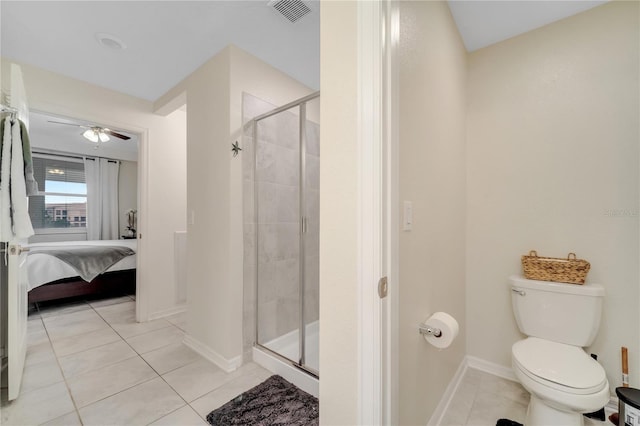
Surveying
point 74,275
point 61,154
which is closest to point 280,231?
point 74,275

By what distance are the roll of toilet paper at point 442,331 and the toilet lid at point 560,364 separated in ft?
1.82

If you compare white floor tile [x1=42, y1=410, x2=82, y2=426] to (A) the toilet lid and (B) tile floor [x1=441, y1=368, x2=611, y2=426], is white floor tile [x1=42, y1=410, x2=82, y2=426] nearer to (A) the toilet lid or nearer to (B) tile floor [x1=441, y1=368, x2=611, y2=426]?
(B) tile floor [x1=441, y1=368, x2=611, y2=426]

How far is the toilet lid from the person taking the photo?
48.6 inches

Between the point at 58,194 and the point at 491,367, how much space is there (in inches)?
290

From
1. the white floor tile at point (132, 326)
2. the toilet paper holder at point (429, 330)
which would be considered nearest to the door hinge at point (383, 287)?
the toilet paper holder at point (429, 330)

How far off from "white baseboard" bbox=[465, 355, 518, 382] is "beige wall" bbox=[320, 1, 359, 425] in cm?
167

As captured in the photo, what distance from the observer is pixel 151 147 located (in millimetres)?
2994

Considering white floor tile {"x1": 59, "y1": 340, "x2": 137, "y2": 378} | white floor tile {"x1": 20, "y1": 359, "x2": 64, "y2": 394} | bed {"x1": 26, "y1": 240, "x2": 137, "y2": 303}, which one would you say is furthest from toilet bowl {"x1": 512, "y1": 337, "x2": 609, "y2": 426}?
bed {"x1": 26, "y1": 240, "x2": 137, "y2": 303}

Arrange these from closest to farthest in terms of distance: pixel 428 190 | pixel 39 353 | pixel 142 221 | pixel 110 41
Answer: pixel 428 190
pixel 110 41
pixel 39 353
pixel 142 221

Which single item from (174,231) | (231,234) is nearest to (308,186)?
(231,234)

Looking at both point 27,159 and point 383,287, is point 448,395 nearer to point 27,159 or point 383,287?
point 383,287

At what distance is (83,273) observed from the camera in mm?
3354

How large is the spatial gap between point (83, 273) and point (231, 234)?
8.80 feet

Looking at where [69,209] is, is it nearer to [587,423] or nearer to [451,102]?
[451,102]
